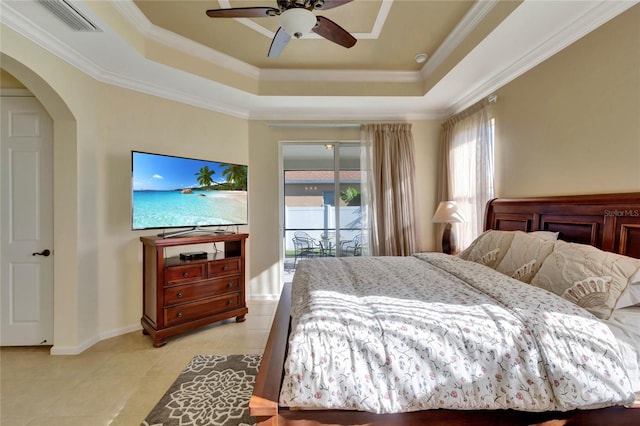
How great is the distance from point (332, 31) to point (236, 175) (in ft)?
6.99

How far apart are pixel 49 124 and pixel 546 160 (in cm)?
457

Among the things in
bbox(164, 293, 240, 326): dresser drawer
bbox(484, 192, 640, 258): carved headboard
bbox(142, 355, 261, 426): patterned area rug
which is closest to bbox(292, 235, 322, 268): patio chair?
bbox(164, 293, 240, 326): dresser drawer

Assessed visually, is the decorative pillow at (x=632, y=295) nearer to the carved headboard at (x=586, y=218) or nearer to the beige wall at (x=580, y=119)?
the carved headboard at (x=586, y=218)

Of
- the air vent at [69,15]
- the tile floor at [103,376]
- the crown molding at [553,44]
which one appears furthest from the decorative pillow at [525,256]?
the air vent at [69,15]

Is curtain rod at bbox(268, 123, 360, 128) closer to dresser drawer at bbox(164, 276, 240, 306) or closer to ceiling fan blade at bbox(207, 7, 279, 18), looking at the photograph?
ceiling fan blade at bbox(207, 7, 279, 18)

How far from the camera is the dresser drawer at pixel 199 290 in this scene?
2.66 m

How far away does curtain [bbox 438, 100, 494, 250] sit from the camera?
2.95 metres

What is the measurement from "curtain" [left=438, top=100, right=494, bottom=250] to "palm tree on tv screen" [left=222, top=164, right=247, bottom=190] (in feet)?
9.16

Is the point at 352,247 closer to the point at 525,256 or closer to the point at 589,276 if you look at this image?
the point at 525,256

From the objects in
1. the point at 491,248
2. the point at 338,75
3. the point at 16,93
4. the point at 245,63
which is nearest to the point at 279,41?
the point at 245,63

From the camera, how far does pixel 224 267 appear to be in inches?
119

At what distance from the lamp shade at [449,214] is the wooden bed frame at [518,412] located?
0.47 meters

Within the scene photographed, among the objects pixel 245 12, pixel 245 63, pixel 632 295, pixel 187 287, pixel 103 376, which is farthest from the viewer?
pixel 245 63

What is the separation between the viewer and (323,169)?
4.11 m
